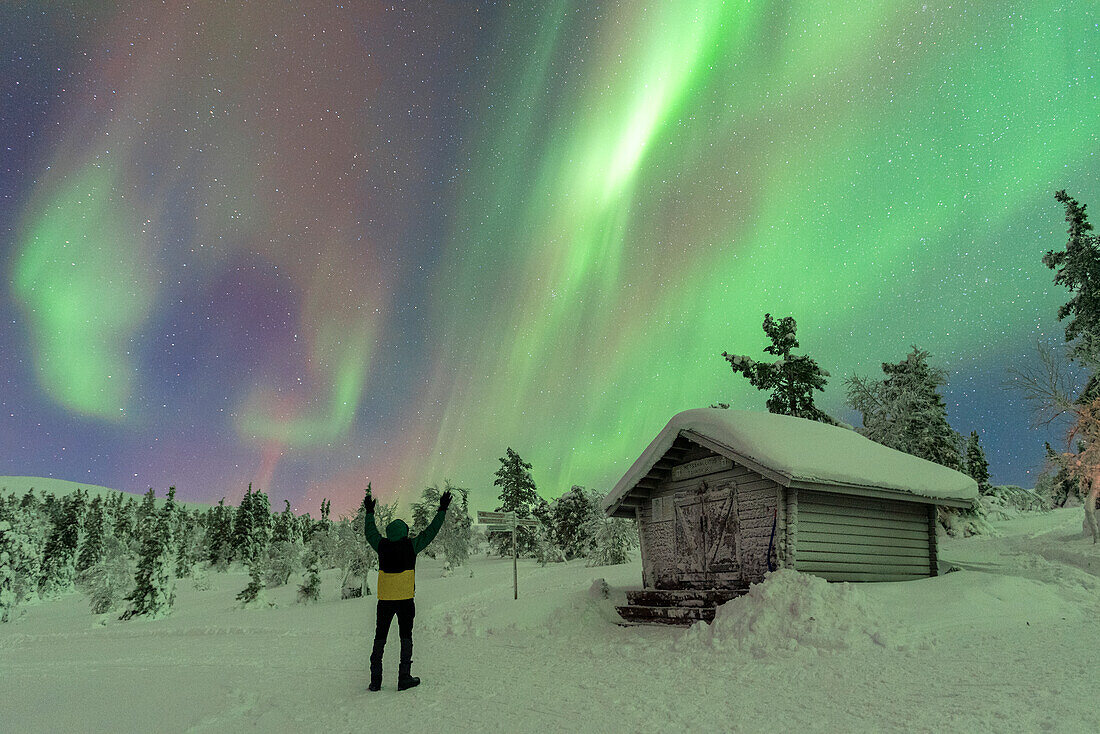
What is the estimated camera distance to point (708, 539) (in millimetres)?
14102

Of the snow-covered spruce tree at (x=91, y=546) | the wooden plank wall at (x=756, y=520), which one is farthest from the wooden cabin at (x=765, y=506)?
the snow-covered spruce tree at (x=91, y=546)

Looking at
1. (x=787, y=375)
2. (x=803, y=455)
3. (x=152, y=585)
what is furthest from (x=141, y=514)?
(x=803, y=455)

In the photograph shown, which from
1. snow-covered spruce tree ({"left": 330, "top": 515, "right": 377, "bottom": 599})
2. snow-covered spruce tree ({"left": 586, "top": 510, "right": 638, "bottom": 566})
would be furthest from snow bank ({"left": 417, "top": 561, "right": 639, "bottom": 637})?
snow-covered spruce tree ({"left": 586, "top": 510, "right": 638, "bottom": 566})

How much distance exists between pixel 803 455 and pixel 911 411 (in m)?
21.8

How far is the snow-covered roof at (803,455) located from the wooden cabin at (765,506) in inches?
1.4

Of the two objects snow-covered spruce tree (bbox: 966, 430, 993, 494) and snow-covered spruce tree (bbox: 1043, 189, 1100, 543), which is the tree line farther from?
snow-covered spruce tree (bbox: 966, 430, 993, 494)

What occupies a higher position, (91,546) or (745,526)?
(745,526)

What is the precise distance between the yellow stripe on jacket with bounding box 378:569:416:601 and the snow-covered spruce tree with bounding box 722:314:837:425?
90.4ft

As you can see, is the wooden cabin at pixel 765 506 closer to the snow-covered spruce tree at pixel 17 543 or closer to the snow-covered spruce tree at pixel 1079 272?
the snow-covered spruce tree at pixel 1079 272

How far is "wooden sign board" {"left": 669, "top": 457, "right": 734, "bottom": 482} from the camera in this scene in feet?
Answer: 45.9

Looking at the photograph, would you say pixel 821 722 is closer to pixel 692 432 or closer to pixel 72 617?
pixel 692 432

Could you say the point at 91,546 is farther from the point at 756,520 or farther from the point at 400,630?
the point at 756,520

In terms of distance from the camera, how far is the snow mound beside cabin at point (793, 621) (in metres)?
8.99

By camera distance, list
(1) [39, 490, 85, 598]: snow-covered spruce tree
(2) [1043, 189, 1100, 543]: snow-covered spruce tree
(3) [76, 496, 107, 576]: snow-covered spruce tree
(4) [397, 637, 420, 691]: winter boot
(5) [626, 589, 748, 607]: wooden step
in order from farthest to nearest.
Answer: (3) [76, 496, 107, 576]: snow-covered spruce tree
(1) [39, 490, 85, 598]: snow-covered spruce tree
(2) [1043, 189, 1100, 543]: snow-covered spruce tree
(5) [626, 589, 748, 607]: wooden step
(4) [397, 637, 420, 691]: winter boot
